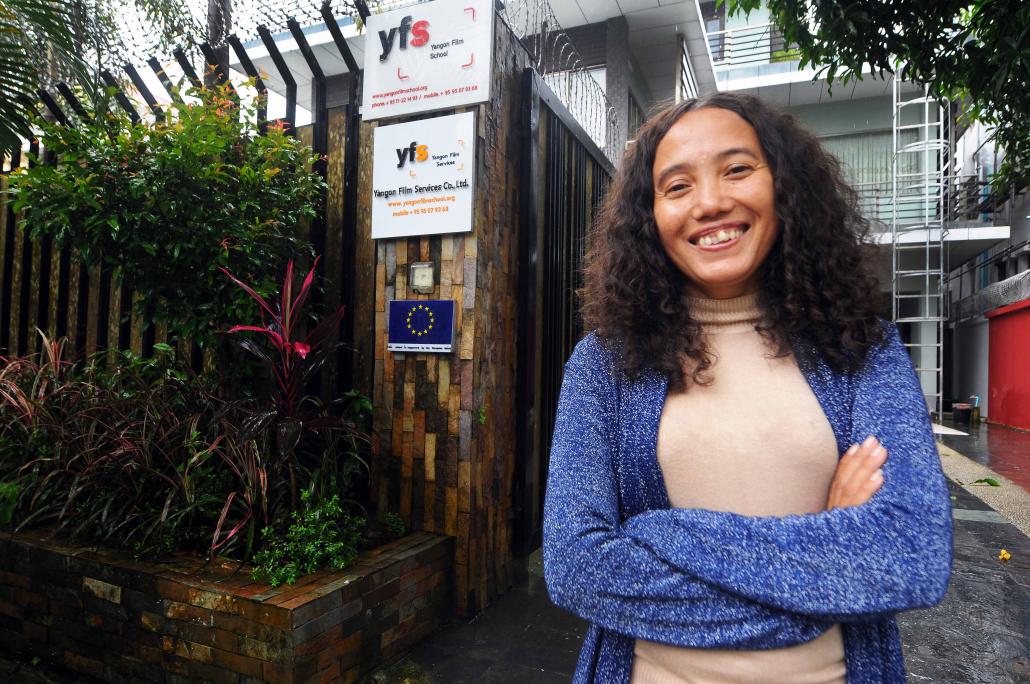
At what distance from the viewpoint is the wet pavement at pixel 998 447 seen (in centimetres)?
746

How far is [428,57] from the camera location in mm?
3113

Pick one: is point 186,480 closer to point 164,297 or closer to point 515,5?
point 164,297

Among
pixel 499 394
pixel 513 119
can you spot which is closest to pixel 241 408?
Result: pixel 499 394

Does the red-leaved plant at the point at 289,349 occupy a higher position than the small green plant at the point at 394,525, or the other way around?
the red-leaved plant at the point at 289,349

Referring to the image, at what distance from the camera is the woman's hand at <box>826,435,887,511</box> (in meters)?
1.04

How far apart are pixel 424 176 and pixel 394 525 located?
5.37 feet

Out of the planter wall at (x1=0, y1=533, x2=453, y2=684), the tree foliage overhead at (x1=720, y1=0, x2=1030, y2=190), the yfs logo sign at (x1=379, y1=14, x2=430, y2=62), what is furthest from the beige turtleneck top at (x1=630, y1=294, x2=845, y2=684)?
the yfs logo sign at (x1=379, y1=14, x2=430, y2=62)

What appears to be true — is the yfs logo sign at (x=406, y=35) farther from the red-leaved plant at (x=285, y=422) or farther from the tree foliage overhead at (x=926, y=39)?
the tree foliage overhead at (x=926, y=39)

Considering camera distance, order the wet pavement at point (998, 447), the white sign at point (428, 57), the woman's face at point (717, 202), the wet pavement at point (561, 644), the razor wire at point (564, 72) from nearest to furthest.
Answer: the woman's face at point (717, 202) → the wet pavement at point (561, 644) → the white sign at point (428, 57) → the razor wire at point (564, 72) → the wet pavement at point (998, 447)

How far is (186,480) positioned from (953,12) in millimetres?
3976

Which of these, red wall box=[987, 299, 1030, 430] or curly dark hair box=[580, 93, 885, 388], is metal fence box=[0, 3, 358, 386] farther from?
red wall box=[987, 299, 1030, 430]

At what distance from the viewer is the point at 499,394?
10.6 ft

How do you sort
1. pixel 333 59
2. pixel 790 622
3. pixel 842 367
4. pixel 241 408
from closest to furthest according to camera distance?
pixel 790 622 < pixel 842 367 < pixel 241 408 < pixel 333 59

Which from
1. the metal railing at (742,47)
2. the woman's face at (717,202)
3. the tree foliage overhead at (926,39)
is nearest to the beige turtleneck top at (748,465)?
the woman's face at (717,202)
